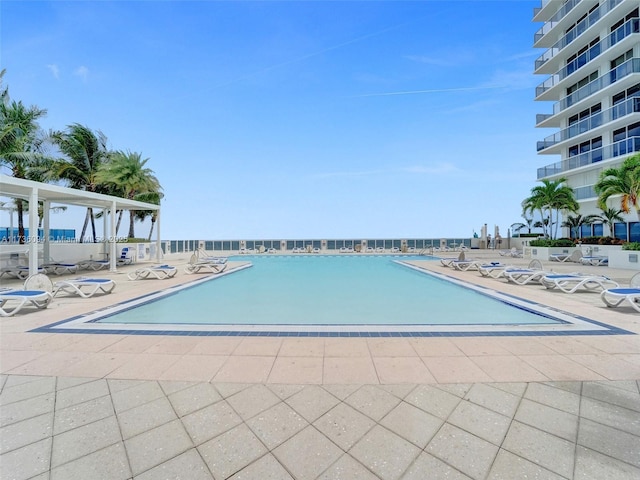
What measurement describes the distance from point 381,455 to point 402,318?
421 cm

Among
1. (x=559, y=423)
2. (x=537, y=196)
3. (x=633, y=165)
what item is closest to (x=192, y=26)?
(x=559, y=423)

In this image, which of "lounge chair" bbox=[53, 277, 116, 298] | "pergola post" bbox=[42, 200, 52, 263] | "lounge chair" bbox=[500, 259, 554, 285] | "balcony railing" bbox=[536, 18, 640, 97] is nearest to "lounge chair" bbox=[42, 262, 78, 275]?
"pergola post" bbox=[42, 200, 52, 263]

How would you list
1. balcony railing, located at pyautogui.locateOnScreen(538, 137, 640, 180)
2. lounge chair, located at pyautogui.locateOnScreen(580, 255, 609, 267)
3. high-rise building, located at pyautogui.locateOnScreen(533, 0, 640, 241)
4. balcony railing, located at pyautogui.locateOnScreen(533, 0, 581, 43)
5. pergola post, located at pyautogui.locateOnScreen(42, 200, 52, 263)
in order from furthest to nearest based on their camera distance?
balcony railing, located at pyautogui.locateOnScreen(533, 0, 581, 43) → high-rise building, located at pyautogui.locateOnScreen(533, 0, 640, 241) → balcony railing, located at pyautogui.locateOnScreen(538, 137, 640, 180) → lounge chair, located at pyautogui.locateOnScreen(580, 255, 609, 267) → pergola post, located at pyautogui.locateOnScreen(42, 200, 52, 263)

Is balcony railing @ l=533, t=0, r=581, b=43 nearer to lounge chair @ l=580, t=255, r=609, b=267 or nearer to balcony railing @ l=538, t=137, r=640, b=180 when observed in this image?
balcony railing @ l=538, t=137, r=640, b=180

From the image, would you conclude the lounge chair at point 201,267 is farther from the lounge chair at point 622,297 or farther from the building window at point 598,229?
the building window at point 598,229

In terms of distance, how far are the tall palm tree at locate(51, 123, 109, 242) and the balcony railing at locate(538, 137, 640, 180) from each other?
3112 centimetres

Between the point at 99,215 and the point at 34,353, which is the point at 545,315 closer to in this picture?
the point at 34,353

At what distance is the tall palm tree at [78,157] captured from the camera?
19.8m

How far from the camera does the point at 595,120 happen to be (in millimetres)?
20688

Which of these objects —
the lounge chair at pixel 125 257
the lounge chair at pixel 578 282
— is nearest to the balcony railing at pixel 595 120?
the lounge chair at pixel 578 282

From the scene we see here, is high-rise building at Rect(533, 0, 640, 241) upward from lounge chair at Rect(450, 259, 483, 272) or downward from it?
upward

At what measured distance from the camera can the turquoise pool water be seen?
228 inches

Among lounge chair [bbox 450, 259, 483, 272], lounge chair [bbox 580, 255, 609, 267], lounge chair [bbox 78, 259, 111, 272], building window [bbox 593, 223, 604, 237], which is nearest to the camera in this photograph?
lounge chair [bbox 78, 259, 111, 272]

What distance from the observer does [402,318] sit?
240 inches
